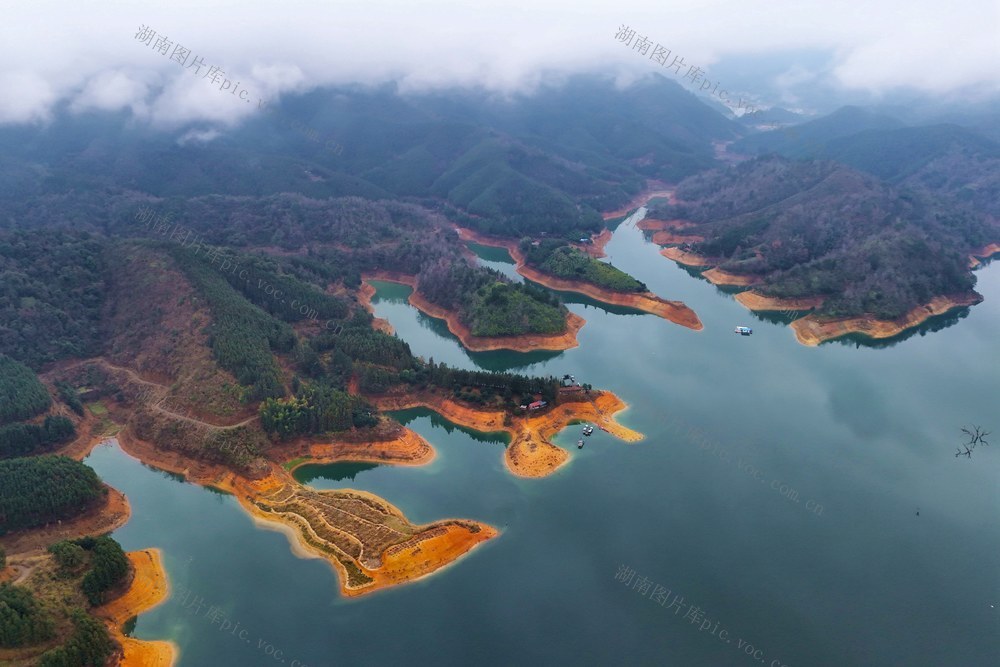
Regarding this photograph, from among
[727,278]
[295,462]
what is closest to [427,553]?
[295,462]

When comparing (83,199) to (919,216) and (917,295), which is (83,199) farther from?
(919,216)

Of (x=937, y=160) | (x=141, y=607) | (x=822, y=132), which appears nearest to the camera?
(x=141, y=607)

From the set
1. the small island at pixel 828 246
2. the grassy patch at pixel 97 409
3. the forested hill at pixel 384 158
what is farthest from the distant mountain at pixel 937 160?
the grassy patch at pixel 97 409

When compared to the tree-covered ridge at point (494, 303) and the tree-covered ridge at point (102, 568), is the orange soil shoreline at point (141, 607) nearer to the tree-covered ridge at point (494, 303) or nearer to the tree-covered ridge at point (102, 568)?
the tree-covered ridge at point (102, 568)

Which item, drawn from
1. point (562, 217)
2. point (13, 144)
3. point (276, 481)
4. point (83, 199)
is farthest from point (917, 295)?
point (13, 144)

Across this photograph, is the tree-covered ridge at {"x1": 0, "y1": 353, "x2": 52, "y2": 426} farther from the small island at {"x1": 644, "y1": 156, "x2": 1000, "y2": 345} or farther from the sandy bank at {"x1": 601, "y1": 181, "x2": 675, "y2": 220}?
the sandy bank at {"x1": 601, "y1": 181, "x2": 675, "y2": 220}

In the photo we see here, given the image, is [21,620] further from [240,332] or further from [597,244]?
[597,244]
